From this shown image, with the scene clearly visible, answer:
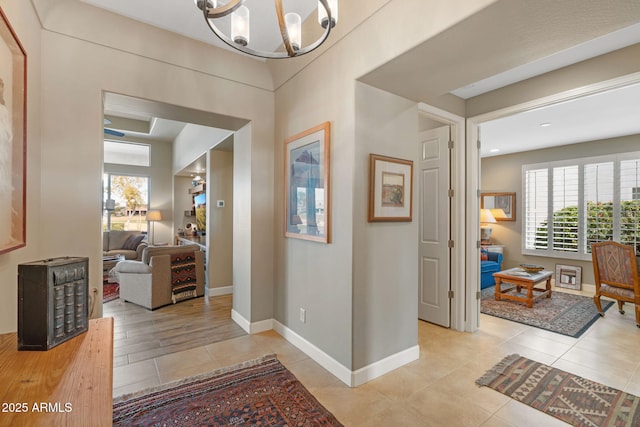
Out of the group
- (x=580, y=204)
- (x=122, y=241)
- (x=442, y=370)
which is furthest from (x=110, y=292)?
(x=580, y=204)

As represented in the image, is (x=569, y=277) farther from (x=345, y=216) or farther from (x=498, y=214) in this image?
(x=345, y=216)

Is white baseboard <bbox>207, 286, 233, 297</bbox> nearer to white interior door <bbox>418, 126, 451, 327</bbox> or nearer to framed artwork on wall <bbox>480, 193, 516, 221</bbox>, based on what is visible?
white interior door <bbox>418, 126, 451, 327</bbox>

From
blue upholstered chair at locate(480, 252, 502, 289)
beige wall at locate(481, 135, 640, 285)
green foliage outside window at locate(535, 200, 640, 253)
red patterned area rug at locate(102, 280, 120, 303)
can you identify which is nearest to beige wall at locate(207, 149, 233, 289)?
red patterned area rug at locate(102, 280, 120, 303)

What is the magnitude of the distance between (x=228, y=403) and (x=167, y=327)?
1798 millimetres

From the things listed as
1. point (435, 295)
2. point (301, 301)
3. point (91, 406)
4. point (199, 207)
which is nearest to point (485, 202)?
point (435, 295)

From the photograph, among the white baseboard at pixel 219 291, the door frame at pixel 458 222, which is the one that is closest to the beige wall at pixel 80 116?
the white baseboard at pixel 219 291

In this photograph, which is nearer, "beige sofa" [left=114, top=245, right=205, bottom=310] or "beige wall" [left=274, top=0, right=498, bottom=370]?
"beige wall" [left=274, top=0, right=498, bottom=370]

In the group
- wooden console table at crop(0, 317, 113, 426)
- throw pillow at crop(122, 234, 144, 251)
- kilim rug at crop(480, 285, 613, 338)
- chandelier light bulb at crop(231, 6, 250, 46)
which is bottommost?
kilim rug at crop(480, 285, 613, 338)

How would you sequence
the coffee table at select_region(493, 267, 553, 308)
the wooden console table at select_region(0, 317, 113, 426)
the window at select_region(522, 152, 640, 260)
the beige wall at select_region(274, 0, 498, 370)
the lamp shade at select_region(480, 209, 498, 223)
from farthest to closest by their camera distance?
the lamp shade at select_region(480, 209, 498, 223)
the window at select_region(522, 152, 640, 260)
the coffee table at select_region(493, 267, 553, 308)
the beige wall at select_region(274, 0, 498, 370)
the wooden console table at select_region(0, 317, 113, 426)

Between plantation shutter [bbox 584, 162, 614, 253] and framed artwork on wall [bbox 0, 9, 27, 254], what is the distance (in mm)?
7707

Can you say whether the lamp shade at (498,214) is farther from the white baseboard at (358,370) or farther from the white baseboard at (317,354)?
the white baseboard at (317,354)

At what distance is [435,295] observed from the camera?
355 centimetres

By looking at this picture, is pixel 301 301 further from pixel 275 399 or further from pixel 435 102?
pixel 435 102

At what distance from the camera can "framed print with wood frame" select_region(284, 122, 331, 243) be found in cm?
252
